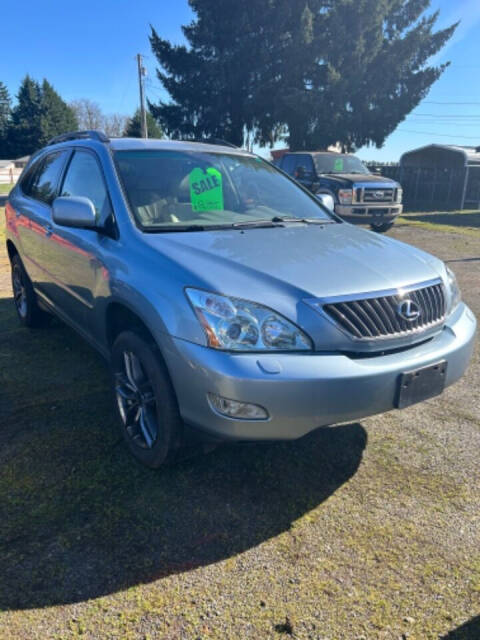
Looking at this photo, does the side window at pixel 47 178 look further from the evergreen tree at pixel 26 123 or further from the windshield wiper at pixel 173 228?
the evergreen tree at pixel 26 123

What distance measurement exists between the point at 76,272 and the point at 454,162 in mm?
23151

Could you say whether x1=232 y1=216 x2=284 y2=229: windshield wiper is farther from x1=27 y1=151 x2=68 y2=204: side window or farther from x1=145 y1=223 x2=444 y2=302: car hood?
x1=27 y1=151 x2=68 y2=204: side window

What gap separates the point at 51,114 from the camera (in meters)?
67.6

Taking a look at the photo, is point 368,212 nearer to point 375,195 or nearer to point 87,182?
point 375,195

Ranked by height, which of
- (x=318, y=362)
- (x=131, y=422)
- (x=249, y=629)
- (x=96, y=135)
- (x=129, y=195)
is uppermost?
(x=96, y=135)

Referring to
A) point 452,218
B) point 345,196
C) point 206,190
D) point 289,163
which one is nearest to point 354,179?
point 345,196

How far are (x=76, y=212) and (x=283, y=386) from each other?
1.68 m

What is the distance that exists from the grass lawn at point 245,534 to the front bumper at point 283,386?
1.68 feet

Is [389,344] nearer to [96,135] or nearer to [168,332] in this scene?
[168,332]

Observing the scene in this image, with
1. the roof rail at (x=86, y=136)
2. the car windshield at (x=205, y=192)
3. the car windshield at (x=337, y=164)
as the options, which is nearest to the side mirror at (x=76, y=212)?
the car windshield at (x=205, y=192)

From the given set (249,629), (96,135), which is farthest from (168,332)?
(96,135)

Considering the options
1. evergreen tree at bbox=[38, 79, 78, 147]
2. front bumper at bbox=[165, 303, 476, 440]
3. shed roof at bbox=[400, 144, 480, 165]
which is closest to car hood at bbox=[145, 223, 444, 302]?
front bumper at bbox=[165, 303, 476, 440]

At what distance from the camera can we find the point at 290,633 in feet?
6.06

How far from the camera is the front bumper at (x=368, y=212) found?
474 inches
